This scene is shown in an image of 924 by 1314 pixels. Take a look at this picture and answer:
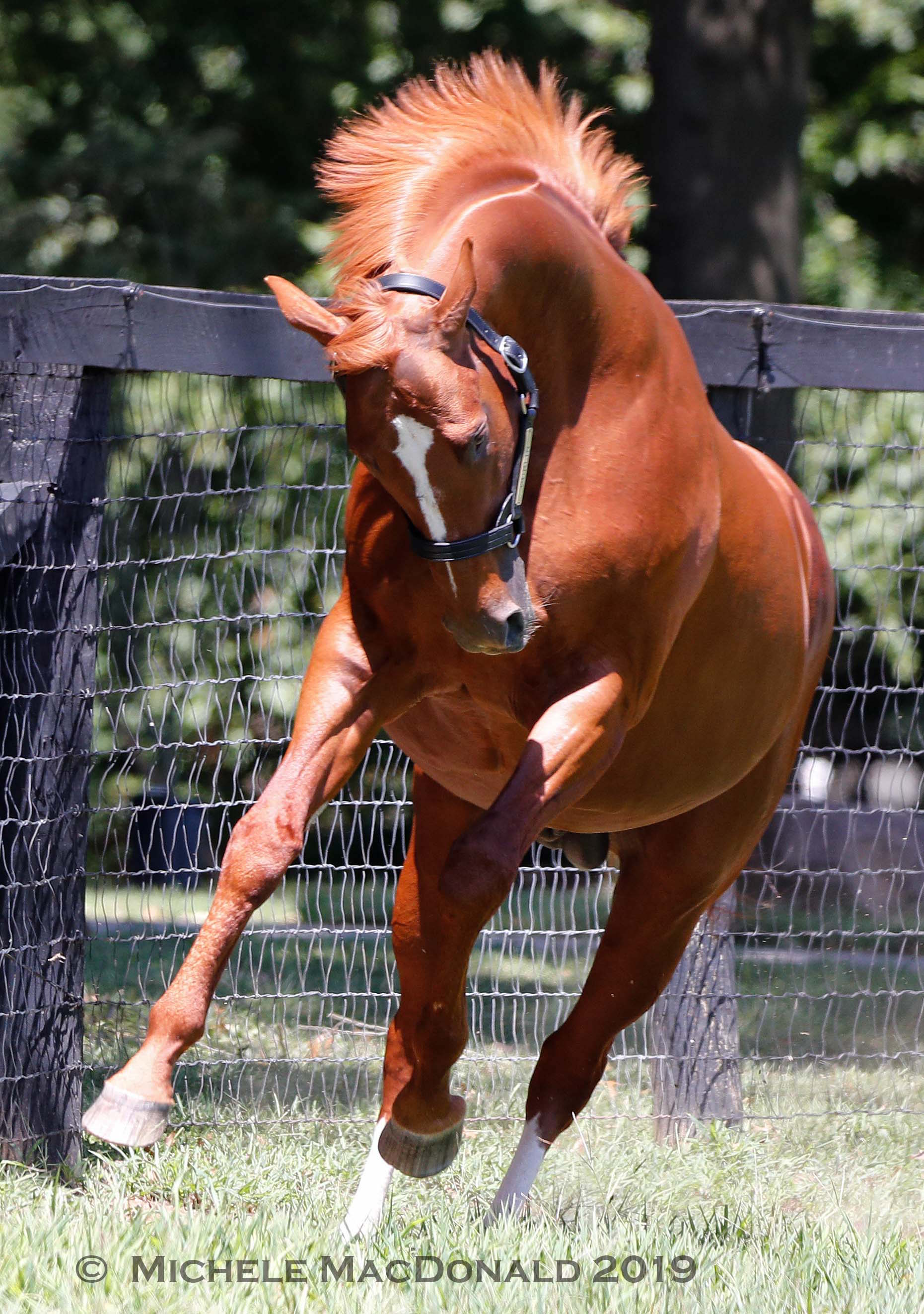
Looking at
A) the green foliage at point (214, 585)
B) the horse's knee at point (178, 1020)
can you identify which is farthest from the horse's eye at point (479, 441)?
the green foliage at point (214, 585)

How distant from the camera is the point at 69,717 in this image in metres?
4.08

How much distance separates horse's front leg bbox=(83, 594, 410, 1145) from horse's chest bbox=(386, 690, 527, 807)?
0.72 feet

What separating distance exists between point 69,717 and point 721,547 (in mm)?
1832

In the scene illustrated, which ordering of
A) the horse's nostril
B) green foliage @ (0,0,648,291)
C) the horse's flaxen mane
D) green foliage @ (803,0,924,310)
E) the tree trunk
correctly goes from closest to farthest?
1. the horse's nostril
2. the horse's flaxen mane
3. the tree trunk
4. green foliage @ (0,0,648,291)
5. green foliage @ (803,0,924,310)

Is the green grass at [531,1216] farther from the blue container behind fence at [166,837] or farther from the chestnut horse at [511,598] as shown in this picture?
the blue container behind fence at [166,837]

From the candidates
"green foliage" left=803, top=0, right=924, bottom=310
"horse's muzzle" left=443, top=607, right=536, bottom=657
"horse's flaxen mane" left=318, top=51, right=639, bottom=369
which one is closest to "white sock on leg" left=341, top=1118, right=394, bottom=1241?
"horse's muzzle" left=443, top=607, right=536, bottom=657

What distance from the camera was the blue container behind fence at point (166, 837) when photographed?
465 cm

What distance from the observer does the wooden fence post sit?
396 centimetres

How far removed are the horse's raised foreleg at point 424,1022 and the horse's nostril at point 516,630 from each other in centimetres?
60

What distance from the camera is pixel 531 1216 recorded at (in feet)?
11.4

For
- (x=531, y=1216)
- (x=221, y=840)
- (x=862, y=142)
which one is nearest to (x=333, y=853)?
(x=221, y=840)

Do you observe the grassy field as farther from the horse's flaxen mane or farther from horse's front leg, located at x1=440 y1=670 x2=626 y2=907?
the horse's flaxen mane

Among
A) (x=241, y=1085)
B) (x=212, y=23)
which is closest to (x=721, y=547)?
(x=241, y=1085)

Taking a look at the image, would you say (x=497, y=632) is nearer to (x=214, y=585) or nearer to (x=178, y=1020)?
(x=178, y=1020)
